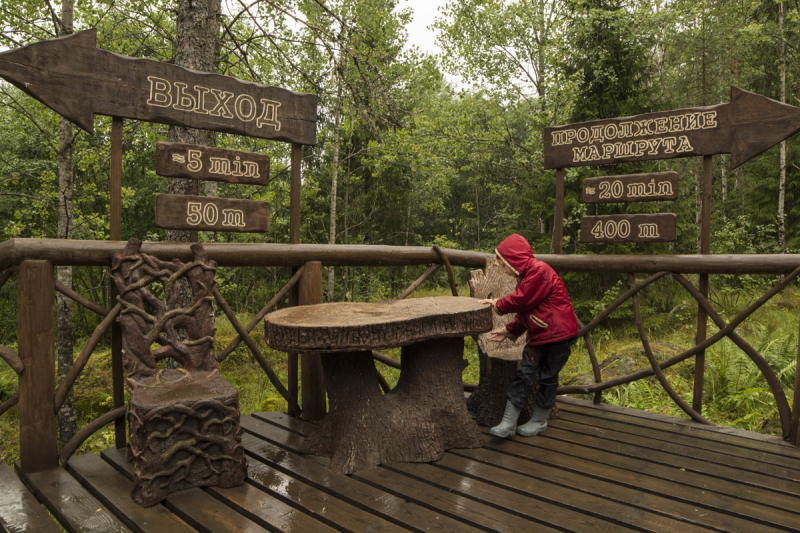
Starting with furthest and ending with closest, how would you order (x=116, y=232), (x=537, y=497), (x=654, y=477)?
(x=116, y=232), (x=654, y=477), (x=537, y=497)

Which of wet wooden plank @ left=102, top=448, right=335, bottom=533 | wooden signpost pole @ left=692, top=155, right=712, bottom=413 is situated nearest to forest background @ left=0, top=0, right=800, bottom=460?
wooden signpost pole @ left=692, top=155, right=712, bottom=413

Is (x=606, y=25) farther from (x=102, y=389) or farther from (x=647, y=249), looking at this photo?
(x=102, y=389)

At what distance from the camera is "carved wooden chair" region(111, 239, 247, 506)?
7.93ft

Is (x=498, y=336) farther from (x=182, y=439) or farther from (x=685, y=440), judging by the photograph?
(x=182, y=439)

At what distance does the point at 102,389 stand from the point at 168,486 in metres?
7.27

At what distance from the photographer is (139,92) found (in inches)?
124

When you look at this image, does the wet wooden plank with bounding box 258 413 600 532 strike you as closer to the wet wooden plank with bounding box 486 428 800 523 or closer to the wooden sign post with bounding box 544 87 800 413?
the wet wooden plank with bounding box 486 428 800 523

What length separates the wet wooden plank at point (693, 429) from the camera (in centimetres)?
332

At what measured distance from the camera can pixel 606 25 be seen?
10.3m

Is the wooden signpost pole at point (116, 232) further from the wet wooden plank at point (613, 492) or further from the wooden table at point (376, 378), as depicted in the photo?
the wet wooden plank at point (613, 492)

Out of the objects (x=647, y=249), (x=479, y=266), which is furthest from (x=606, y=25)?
(x=479, y=266)

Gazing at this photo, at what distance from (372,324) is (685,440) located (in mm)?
2304

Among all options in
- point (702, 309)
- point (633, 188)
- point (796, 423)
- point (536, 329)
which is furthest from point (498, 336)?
point (796, 423)

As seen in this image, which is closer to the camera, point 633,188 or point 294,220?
point 294,220
